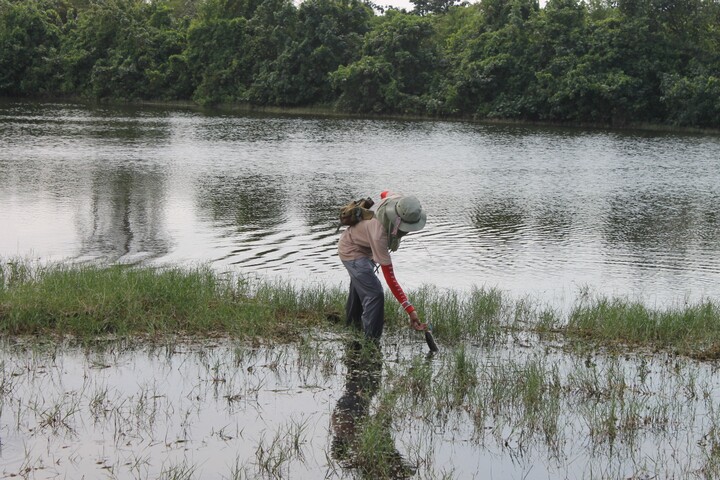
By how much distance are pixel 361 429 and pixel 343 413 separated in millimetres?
354

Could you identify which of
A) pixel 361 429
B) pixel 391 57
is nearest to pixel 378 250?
pixel 361 429

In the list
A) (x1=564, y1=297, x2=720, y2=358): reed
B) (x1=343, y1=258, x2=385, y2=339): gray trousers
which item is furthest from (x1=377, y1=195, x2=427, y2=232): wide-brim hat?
(x1=564, y1=297, x2=720, y2=358): reed

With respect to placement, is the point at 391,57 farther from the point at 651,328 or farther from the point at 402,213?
the point at 402,213

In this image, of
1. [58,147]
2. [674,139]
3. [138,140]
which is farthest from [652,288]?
[674,139]

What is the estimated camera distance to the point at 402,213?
287 inches

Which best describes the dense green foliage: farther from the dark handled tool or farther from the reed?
the dark handled tool

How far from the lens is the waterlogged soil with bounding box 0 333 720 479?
5355mm

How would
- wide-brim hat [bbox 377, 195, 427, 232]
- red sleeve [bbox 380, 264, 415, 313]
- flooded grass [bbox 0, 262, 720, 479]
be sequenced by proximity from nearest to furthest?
1. flooded grass [bbox 0, 262, 720, 479]
2. wide-brim hat [bbox 377, 195, 427, 232]
3. red sleeve [bbox 380, 264, 415, 313]

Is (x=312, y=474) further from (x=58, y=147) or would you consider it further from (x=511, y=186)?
(x=58, y=147)

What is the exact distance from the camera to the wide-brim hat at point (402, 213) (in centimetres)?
729

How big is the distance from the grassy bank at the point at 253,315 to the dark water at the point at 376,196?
298 cm

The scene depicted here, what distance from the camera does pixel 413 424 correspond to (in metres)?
6.07

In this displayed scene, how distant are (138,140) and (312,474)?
3436cm

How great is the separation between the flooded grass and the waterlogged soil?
0.02 metres
